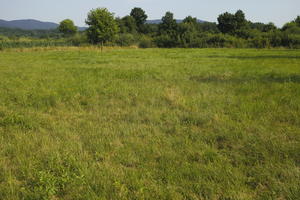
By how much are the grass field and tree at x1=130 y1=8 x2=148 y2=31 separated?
7520 centimetres

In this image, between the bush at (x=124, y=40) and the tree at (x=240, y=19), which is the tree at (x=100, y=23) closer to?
the bush at (x=124, y=40)

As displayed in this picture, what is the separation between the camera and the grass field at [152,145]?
2.70m

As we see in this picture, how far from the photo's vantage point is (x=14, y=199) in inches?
102

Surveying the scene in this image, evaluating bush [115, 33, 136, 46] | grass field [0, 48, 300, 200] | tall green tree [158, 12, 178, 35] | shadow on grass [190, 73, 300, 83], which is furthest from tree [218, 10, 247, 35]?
grass field [0, 48, 300, 200]

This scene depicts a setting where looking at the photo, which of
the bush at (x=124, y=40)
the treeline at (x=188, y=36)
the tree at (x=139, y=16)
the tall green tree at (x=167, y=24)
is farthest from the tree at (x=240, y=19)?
the tree at (x=139, y=16)

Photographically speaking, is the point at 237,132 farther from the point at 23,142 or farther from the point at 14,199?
the point at 23,142

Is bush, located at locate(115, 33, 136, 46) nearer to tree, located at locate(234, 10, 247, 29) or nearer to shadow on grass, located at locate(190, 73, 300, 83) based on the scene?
tree, located at locate(234, 10, 247, 29)

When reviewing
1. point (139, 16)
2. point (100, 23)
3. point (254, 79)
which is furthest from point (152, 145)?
point (139, 16)

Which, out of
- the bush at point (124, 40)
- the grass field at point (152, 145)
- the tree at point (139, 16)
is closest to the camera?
the grass field at point (152, 145)

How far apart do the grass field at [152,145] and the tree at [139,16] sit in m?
75.2

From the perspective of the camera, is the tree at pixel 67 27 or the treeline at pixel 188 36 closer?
the treeline at pixel 188 36

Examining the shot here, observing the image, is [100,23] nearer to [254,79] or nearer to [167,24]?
[254,79]

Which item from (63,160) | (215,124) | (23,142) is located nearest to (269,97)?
(215,124)

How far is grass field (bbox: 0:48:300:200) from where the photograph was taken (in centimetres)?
270
